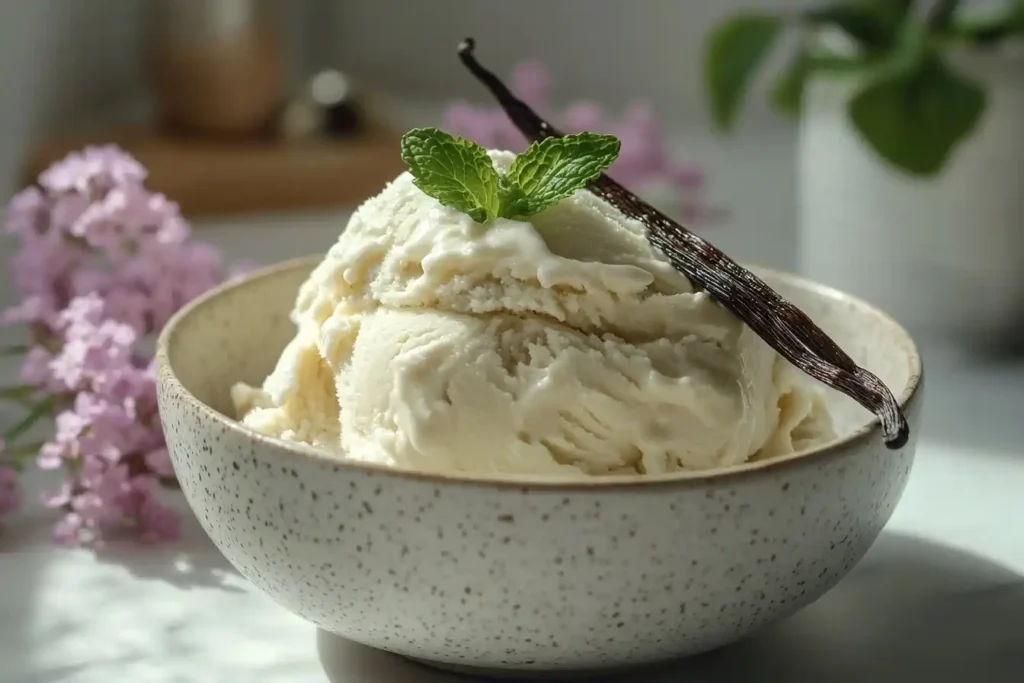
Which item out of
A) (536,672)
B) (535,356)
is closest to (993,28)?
(535,356)

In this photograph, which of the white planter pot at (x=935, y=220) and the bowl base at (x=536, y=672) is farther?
the white planter pot at (x=935, y=220)

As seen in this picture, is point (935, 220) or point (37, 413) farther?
point (935, 220)

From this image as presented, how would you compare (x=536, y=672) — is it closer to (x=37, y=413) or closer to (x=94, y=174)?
(x=37, y=413)

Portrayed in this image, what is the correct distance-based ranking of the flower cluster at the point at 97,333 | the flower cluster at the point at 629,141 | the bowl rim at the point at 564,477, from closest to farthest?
the bowl rim at the point at 564,477 → the flower cluster at the point at 97,333 → the flower cluster at the point at 629,141

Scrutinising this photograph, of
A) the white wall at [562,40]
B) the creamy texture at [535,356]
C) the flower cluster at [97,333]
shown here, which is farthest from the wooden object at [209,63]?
the creamy texture at [535,356]

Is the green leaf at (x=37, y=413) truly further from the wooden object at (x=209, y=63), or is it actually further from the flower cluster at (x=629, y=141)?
the wooden object at (x=209, y=63)
